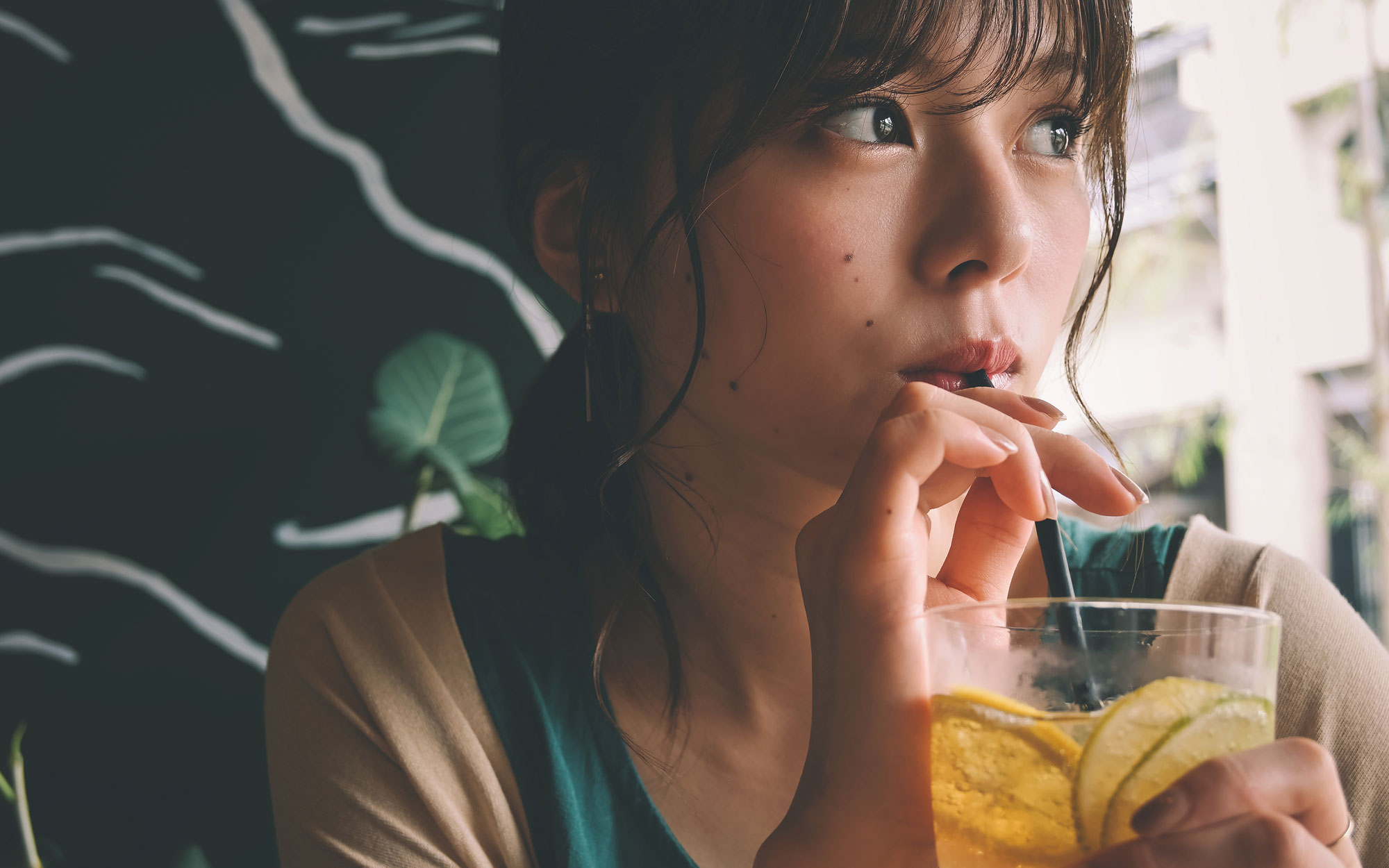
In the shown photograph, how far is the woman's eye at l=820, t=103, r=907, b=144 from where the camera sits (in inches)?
34.7

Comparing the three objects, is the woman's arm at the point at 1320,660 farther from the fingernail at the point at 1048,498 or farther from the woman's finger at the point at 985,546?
the fingernail at the point at 1048,498

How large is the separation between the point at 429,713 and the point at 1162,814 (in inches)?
31.2

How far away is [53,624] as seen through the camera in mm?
2004

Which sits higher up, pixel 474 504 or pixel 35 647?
pixel 474 504

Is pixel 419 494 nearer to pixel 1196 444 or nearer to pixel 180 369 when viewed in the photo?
pixel 180 369

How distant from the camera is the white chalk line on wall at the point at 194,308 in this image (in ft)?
6.82

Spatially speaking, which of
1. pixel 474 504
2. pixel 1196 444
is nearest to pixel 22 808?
pixel 474 504

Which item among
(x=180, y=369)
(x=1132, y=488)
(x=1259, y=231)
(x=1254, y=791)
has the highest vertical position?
(x=1259, y=231)

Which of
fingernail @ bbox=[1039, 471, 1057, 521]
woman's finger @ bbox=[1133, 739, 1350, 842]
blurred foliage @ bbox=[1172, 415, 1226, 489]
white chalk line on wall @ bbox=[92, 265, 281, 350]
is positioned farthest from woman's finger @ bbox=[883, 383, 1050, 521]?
blurred foliage @ bbox=[1172, 415, 1226, 489]

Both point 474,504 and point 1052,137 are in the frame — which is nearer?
point 1052,137

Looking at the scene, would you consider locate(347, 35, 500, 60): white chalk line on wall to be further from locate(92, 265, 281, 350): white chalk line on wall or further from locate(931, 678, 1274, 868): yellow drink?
locate(931, 678, 1274, 868): yellow drink

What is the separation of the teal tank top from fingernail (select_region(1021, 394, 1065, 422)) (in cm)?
51

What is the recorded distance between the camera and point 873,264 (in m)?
0.85

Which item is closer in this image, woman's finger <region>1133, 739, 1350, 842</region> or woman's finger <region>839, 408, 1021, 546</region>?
woman's finger <region>1133, 739, 1350, 842</region>
